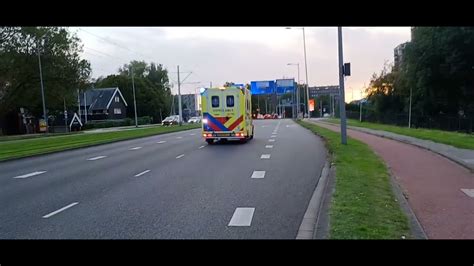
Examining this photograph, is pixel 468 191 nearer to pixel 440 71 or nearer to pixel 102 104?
pixel 440 71

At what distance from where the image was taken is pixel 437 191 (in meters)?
10.4

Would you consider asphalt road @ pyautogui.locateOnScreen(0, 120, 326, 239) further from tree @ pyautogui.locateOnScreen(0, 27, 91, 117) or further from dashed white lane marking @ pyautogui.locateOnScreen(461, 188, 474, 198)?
tree @ pyautogui.locateOnScreen(0, 27, 91, 117)

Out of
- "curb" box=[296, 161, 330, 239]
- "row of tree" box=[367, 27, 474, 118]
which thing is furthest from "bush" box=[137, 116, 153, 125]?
"curb" box=[296, 161, 330, 239]

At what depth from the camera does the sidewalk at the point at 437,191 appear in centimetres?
733

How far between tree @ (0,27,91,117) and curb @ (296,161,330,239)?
160ft

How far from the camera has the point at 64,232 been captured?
7.37 metres

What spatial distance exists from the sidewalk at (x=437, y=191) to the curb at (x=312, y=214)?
1.60 metres

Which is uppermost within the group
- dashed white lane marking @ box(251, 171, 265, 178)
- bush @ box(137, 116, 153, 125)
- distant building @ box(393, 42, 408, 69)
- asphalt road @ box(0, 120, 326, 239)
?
distant building @ box(393, 42, 408, 69)

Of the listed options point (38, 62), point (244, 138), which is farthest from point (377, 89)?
point (38, 62)

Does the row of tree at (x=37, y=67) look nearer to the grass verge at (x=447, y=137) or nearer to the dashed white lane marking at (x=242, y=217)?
the grass verge at (x=447, y=137)

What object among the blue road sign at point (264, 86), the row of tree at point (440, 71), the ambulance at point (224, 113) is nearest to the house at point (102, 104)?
the blue road sign at point (264, 86)

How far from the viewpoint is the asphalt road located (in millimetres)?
7434
